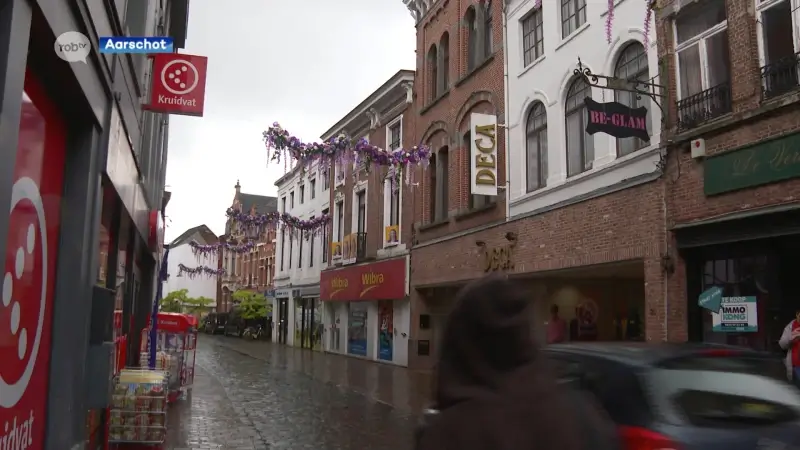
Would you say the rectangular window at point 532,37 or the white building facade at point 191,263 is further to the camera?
the white building facade at point 191,263

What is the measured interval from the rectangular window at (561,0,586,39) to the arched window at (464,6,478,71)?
4.45m

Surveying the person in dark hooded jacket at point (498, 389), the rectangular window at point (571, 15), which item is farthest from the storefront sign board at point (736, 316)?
the person in dark hooded jacket at point (498, 389)

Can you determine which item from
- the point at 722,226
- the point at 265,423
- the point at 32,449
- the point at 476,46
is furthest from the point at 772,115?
the point at 476,46

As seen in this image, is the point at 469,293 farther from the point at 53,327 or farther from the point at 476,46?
the point at 476,46

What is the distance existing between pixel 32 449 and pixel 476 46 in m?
16.0

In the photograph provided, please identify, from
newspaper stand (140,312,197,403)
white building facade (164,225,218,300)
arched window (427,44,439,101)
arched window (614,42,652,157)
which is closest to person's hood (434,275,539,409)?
arched window (614,42,652,157)

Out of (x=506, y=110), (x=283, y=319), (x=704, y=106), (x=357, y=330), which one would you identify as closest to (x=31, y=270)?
(x=704, y=106)

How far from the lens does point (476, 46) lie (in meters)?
18.7

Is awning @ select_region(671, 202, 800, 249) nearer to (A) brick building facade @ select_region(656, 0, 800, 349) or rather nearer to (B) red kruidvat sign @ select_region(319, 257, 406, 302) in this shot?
(A) brick building facade @ select_region(656, 0, 800, 349)

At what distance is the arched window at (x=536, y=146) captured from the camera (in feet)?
49.0

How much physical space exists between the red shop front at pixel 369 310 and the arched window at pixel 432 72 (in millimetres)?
5523

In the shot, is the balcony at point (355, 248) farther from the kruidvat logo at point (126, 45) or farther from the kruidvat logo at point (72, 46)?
the kruidvat logo at point (72, 46)

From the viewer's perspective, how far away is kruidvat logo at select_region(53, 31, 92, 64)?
4.40 metres

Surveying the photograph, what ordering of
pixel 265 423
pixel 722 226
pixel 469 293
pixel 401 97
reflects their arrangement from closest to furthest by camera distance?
pixel 469 293
pixel 722 226
pixel 265 423
pixel 401 97
